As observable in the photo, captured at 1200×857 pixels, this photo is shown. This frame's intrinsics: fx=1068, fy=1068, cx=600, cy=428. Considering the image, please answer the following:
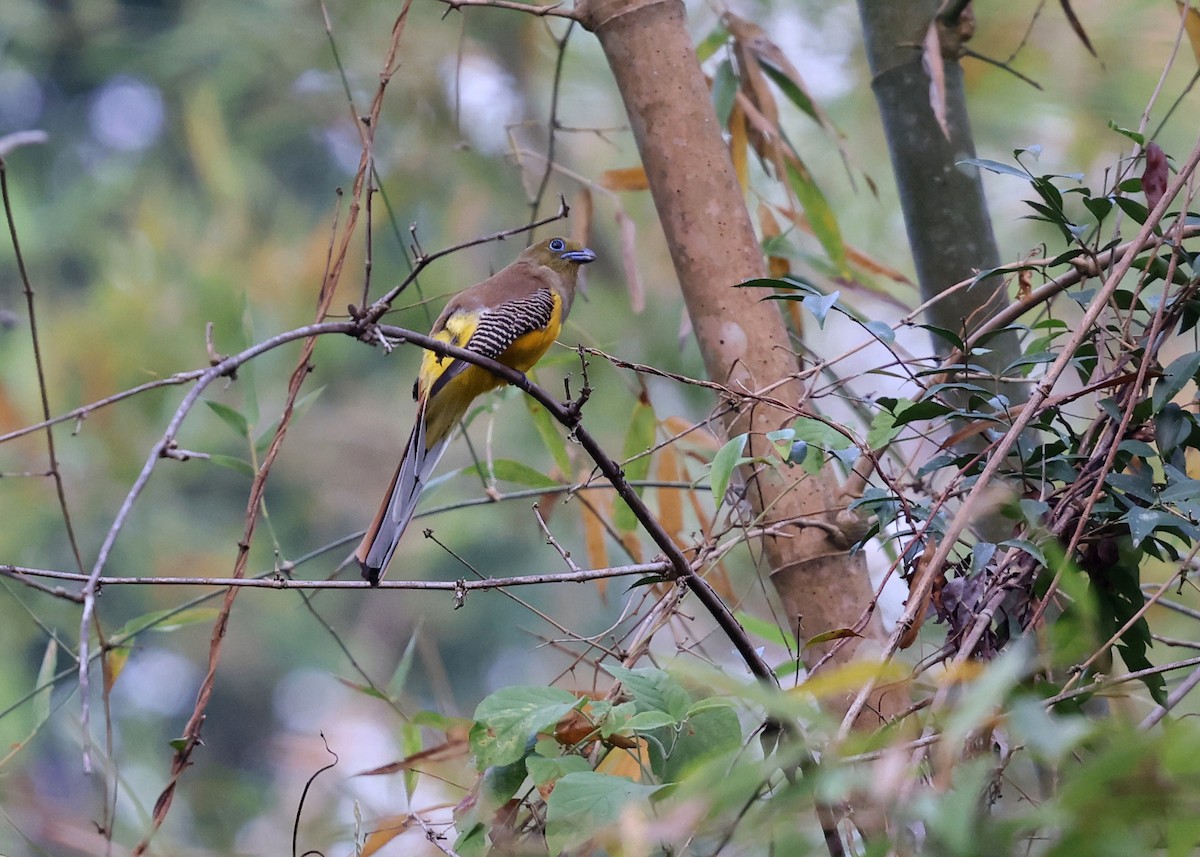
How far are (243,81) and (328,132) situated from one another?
1.28 feet

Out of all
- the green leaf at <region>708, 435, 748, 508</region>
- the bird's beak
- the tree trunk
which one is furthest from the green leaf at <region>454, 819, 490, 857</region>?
the bird's beak

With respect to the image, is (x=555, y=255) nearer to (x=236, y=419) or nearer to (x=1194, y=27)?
(x=236, y=419)

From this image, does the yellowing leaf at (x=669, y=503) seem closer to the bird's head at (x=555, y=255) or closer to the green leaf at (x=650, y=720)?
the bird's head at (x=555, y=255)

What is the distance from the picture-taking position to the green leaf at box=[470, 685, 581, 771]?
37.9 inches

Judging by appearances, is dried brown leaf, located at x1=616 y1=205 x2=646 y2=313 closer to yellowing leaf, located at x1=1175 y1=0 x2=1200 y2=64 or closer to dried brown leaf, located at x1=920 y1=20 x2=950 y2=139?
dried brown leaf, located at x1=920 y1=20 x2=950 y2=139

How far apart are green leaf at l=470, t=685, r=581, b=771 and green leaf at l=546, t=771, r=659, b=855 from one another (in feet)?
0.40

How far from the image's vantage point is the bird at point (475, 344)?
1.63m

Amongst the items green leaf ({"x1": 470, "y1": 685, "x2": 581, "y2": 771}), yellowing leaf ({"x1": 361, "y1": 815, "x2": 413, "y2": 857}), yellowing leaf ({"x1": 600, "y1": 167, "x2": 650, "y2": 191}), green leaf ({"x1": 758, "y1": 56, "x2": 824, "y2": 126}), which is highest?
green leaf ({"x1": 758, "y1": 56, "x2": 824, "y2": 126})

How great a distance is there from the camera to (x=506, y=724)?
969mm

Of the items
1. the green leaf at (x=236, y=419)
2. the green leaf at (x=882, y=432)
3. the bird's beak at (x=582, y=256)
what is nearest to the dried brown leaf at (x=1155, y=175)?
the green leaf at (x=882, y=432)

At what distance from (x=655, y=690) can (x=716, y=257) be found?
0.71m

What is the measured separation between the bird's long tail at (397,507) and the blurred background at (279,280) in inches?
63.8

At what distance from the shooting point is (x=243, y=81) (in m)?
4.33

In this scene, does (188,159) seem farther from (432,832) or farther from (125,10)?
(432,832)
